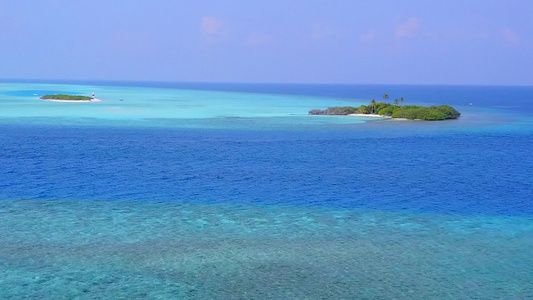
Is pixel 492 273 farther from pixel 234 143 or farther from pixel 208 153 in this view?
pixel 234 143

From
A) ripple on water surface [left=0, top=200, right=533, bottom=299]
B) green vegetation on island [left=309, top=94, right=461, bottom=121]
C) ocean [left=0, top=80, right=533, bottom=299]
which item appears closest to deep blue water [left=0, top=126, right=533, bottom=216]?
ocean [left=0, top=80, right=533, bottom=299]

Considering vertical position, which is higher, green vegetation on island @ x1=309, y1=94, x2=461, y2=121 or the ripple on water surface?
green vegetation on island @ x1=309, y1=94, x2=461, y2=121

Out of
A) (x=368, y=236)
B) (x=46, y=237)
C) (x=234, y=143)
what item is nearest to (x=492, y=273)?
(x=368, y=236)

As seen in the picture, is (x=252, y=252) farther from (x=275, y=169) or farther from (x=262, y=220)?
(x=275, y=169)

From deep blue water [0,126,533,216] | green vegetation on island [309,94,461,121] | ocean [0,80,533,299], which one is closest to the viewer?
ocean [0,80,533,299]

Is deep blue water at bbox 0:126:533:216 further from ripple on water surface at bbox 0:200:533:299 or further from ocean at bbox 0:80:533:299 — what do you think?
ripple on water surface at bbox 0:200:533:299

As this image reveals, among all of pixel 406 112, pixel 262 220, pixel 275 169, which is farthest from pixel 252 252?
pixel 406 112

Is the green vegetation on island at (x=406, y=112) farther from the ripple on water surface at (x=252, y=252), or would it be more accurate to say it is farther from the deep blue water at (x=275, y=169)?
the ripple on water surface at (x=252, y=252)

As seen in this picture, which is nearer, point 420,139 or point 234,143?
point 234,143

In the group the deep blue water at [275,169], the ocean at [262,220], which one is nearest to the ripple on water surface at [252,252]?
the ocean at [262,220]
